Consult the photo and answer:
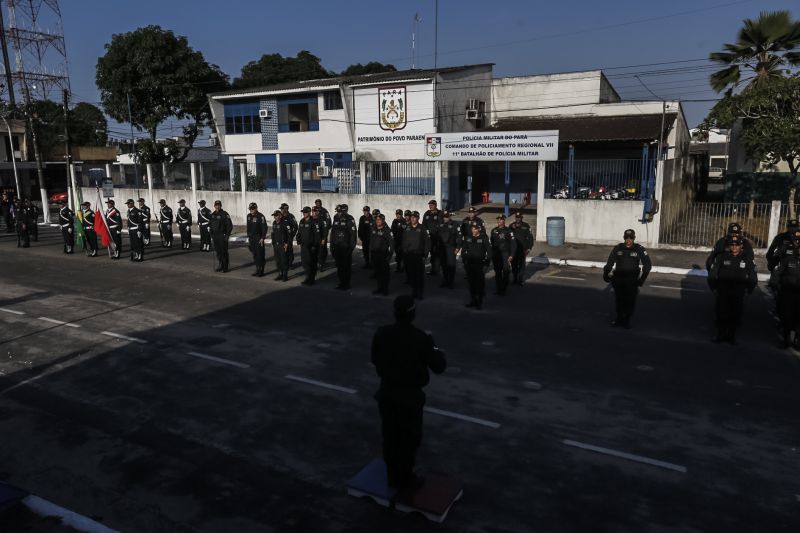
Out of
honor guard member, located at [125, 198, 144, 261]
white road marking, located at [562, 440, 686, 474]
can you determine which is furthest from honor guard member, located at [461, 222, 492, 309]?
honor guard member, located at [125, 198, 144, 261]

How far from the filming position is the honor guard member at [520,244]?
44.5ft

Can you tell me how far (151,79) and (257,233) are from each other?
29279mm

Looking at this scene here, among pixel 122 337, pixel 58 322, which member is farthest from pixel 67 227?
pixel 122 337

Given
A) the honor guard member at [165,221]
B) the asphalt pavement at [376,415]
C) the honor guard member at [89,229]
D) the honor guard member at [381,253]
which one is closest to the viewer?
the asphalt pavement at [376,415]

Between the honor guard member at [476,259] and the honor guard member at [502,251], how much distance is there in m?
0.69

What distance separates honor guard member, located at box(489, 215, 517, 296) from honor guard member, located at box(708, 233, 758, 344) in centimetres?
415

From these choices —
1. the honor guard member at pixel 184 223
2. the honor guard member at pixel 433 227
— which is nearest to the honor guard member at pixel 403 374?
the honor guard member at pixel 433 227

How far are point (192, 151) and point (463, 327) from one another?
4365 cm

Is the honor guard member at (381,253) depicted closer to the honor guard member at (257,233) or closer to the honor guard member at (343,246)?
the honor guard member at (343,246)

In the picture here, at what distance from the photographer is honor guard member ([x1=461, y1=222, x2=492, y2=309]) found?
11789 millimetres

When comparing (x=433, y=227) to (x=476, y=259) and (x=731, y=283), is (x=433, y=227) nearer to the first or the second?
(x=476, y=259)

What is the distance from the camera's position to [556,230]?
19.4 meters

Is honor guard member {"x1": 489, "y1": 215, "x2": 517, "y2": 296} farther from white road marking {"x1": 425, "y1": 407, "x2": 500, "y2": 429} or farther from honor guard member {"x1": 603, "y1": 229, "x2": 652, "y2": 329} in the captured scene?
white road marking {"x1": 425, "y1": 407, "x2": 500, "y2": 429}

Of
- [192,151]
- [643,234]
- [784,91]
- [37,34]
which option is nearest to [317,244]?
[643,234]
